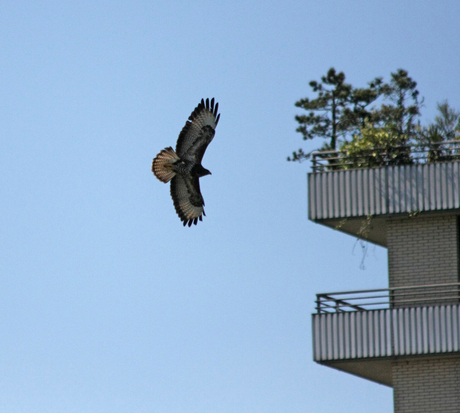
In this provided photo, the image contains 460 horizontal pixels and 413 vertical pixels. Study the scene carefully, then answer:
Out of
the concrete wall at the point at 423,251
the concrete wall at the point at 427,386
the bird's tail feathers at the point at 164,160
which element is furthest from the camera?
the concrete wall at the point at 423,251

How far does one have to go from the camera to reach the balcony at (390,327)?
23.8 meters

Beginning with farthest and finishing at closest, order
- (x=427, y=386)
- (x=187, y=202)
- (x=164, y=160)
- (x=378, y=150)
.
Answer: (x=378, y=150), (x=427, y=386), (x=187, y=202), (x=164, y=160)

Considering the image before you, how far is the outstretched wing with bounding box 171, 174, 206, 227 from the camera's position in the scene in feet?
76.2

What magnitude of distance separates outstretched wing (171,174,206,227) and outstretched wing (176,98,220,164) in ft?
2.77

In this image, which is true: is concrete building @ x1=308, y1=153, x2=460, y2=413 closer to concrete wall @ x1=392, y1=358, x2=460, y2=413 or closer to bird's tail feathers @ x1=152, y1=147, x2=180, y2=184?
concrete wall @ x1=392, y1=358, x2=460, y2=413

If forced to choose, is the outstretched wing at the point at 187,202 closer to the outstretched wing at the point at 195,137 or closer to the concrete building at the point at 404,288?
the outstretched wing at the point at 195,137

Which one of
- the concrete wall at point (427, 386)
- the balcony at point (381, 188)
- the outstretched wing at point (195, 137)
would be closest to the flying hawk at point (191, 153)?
the outstretched wing at point (195, 137)

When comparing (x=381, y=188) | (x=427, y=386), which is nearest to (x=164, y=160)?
(x=381, y=188)

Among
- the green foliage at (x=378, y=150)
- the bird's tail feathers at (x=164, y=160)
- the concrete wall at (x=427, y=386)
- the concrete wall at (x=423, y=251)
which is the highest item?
the green foliage at (x=378, y=150)

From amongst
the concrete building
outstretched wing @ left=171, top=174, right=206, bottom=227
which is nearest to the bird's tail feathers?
outstretched wing @ left=171, top=174, right=206, bottom=227

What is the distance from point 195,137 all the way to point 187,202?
5.05ft

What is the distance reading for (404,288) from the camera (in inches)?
959

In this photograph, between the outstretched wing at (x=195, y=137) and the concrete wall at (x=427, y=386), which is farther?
the concrete wall at (x=427, y=386)

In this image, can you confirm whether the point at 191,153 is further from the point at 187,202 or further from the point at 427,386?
the point at 427,386
